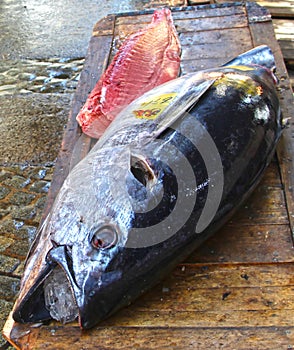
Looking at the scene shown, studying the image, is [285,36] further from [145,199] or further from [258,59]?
[145,199]

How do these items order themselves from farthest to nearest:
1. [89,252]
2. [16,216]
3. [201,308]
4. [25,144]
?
[25,144] → [16,216] → [201,308] → [89,252]

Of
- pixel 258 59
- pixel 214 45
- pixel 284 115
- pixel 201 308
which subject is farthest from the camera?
pixel 214 45

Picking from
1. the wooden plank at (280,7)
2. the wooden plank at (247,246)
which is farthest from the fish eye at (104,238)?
the wooden plank at (280,7)

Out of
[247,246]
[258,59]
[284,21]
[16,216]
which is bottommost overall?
[16,216]

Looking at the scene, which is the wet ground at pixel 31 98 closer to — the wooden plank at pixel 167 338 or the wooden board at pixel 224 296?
the wooden board at pixel 224 296

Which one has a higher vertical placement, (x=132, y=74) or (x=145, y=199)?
(x=145, y=199)

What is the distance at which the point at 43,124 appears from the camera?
4.45 meters

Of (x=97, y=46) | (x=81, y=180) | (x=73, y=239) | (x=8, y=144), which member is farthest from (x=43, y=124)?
(x=73, y=239)

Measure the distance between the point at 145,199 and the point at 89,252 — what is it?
11.8 inches

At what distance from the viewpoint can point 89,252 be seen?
183 cm

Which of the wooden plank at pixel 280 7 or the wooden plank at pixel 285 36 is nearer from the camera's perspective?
the wooden plank at pixel 285 36

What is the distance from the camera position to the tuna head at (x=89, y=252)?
5.97 ft

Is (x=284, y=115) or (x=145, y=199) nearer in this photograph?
(x=145, y=199)

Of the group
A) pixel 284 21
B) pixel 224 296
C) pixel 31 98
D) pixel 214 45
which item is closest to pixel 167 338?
pixel 224 296
